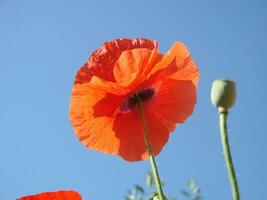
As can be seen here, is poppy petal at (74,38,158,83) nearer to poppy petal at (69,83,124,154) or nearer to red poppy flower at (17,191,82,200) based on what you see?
poppy petal at (69,83,124,154)

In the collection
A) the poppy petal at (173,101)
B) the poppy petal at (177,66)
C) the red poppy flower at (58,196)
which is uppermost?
the poppy petal at (177,66)

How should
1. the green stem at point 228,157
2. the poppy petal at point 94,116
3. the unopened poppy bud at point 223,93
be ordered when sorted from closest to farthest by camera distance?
the green stem at point 228,157
the unopened poppy bud at point 223,93
the poppy petal at point 94,116

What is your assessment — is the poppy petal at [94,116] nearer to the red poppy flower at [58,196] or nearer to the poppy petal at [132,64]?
the poppy petal at [132,64]

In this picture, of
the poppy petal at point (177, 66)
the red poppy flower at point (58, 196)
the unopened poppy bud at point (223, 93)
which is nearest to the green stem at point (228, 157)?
the unopened poppy bud at point (223, 93)

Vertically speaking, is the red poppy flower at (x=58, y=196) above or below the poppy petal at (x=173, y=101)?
below

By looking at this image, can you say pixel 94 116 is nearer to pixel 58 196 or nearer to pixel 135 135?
pixel 135 135

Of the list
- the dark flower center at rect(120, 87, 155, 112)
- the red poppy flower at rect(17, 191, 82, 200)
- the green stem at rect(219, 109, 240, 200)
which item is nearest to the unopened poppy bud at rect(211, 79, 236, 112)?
the green stem at rect(219, 109, 240, 200)

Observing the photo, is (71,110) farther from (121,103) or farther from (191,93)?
(191,93)
